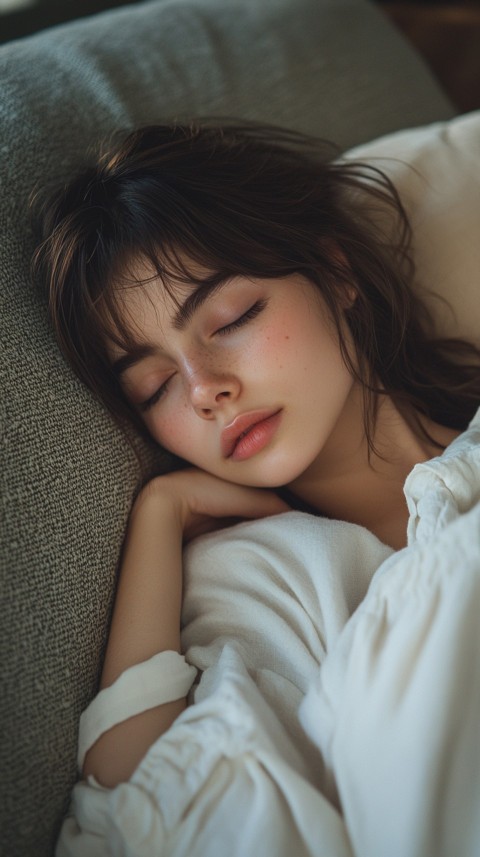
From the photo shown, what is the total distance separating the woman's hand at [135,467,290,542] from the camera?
0.95m

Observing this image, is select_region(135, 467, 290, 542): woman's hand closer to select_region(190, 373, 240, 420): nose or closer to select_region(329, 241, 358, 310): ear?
select_region(190, 373, 240, 420): nose

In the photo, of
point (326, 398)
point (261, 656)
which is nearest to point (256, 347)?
point (326, 398)

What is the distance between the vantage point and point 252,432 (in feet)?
2.97

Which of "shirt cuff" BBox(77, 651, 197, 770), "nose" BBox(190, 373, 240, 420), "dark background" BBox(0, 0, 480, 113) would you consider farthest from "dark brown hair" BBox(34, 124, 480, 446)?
"dark background" BBox(0, 0, 480, 113)

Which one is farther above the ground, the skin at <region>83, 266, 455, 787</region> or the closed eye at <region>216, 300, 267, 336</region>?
the closed eye at <region>216, 300, 267, 336</region>

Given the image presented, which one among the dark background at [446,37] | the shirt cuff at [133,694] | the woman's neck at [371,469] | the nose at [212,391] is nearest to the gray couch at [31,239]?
the shirt cuff at [133,694]

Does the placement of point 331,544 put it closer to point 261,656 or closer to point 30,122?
point 261,656

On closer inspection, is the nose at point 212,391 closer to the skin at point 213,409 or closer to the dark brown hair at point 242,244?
the skin at point 213,409

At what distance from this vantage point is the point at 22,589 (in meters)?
0.74

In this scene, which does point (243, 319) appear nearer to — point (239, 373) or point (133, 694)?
point (239, 373)

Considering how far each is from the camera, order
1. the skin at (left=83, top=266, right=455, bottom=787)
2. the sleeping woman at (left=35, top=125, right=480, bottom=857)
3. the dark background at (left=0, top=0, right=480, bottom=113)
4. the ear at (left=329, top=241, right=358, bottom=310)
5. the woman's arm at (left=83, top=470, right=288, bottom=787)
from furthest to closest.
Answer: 1. the dark background at (left=0, top=0, right=480, bottom=113)
2. the ear at (left=329, top=241, right=358, bottom=310)
3. the skin at (left=83, top=266, right=455, bottom=787)
4. the woman's arm at (left=83, top=470, right=288, bottom=787)
5. the sleeping woman at (left=35, top=125, right=480, bottom=857)

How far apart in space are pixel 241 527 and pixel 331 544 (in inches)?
5.3

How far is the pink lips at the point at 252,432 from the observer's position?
0.90 m

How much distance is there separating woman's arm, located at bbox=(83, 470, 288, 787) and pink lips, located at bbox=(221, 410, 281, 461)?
103 mm
